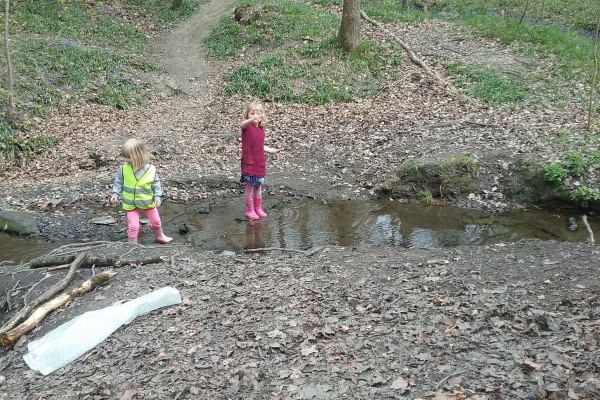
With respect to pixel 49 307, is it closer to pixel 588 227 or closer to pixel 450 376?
pixel 450 376

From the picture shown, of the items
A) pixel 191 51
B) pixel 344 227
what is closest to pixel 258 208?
pixel 344 227

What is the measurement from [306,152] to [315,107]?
3003 millimetres

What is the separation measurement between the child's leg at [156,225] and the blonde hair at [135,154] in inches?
25.0

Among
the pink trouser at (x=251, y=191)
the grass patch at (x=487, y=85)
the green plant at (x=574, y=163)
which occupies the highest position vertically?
the grass patch at (x=487, y=85)

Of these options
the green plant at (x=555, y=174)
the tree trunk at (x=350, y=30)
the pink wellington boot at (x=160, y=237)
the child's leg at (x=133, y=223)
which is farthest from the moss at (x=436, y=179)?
the tree trunk at (x=350, y=30)

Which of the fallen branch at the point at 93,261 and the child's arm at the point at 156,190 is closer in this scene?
the fallen branch at the point at 93,261

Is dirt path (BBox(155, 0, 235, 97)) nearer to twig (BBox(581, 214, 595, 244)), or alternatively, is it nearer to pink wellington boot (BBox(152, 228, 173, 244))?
pink wellington boot (BBox(152, 228, 173, 244))

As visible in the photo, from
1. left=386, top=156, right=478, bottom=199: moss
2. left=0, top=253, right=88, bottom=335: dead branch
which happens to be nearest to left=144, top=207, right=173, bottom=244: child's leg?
left=0, top=253, right=88, bottom=335: dead branch

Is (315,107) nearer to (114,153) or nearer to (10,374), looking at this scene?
(114,153)

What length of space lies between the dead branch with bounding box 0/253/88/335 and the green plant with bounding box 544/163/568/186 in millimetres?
7086

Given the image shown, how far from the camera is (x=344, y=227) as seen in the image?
7.82 metres

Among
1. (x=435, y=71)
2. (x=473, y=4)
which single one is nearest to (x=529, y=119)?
(x=435, y=71)

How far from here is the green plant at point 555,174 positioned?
8445 millimetres

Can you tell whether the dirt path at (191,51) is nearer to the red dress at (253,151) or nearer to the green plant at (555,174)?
the red dress at (253,151)
